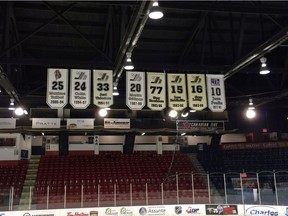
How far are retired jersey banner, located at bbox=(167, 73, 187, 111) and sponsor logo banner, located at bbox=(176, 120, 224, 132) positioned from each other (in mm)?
16877

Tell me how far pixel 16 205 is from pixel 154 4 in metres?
13.0

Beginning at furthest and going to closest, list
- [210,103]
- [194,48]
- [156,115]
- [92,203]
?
[156,115] → [92,203] → [194,48] → [210,103]

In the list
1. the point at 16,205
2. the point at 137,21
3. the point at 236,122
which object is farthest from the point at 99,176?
the point at 137,21

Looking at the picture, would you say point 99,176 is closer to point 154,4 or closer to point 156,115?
point 156,115

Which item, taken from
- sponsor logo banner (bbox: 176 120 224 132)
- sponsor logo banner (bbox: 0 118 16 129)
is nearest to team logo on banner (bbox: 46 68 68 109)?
sponsor logo banner (bbox: 0 118 16 129)

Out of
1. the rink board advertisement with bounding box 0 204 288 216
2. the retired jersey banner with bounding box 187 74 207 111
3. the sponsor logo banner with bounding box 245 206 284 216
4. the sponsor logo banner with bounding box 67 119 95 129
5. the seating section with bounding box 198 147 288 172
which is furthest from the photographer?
the seating section with bounding box 198 147 288 172

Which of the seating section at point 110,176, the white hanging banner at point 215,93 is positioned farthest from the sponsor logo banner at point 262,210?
the white hanging banner at point 215,93

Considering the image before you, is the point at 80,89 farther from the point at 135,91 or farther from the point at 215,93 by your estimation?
the point at 215,93

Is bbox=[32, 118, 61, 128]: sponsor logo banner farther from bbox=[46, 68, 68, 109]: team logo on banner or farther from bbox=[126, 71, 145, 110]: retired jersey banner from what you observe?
bbox=[126, 71, 145, 110]: retired jersey banner

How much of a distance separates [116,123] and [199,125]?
23.6ft

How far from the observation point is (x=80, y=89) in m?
11.3

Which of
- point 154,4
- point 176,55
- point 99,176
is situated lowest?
point 99,176

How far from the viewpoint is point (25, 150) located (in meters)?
29.4

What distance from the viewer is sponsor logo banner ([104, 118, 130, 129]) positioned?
1067 inches
